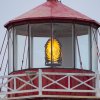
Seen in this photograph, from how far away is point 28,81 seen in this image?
195ft

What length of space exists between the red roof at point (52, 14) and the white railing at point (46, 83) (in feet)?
7.49

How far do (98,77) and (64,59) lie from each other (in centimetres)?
179

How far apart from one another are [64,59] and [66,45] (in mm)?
569

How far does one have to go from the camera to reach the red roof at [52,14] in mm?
60062

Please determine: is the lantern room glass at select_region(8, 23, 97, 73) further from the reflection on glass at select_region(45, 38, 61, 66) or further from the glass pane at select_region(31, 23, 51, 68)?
the reflection on glass at select_region(45, 38, 61, 66)

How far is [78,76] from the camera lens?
2357 inches

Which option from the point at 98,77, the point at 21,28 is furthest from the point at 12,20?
the point at 98,77

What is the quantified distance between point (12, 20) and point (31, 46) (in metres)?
1.37

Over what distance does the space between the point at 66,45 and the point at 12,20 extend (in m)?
2.38

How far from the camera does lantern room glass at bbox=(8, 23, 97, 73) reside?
60.1 m

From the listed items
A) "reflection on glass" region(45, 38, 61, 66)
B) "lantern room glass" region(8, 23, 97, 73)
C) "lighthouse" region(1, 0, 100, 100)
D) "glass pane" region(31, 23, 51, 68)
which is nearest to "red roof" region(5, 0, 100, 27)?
"lighthouse" region(1, 0, 100, 100)

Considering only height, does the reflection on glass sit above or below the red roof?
below

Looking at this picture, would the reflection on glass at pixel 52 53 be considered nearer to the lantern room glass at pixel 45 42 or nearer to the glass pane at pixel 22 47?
the lantern room glass at pixel 45 42

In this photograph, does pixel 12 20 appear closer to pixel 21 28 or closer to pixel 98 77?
pixel 21 28
